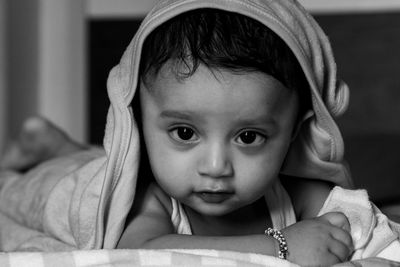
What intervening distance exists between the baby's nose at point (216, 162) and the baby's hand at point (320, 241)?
0.12 m

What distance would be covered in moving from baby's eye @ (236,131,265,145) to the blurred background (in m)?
1.58

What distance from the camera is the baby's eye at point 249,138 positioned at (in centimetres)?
106

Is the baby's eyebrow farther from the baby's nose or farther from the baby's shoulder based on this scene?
the baby's shoulder

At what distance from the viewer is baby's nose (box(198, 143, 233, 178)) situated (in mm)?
1021

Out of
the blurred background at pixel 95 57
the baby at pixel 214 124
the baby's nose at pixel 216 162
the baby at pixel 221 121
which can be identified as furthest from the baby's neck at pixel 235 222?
the blurred background at pixel 95 57

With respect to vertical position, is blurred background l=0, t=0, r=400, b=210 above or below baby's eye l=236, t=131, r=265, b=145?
below

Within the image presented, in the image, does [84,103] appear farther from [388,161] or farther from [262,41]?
[262,41]

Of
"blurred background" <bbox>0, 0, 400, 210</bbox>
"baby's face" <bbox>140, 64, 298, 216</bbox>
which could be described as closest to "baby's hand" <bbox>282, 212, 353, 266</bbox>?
"baby's face" <bbox>140, 64, 298, 216</bbox>

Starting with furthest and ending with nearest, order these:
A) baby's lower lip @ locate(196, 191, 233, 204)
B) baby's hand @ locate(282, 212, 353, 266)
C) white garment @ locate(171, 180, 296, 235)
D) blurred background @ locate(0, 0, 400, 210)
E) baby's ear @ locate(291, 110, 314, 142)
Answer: blurred background @ locate(0, 0, 400, 210) → white garment @ locate(171, 180, 296, 235) → baby's ear @ locate(291, 110, 314, 142) → baby's lower lip @ locate(196, 191, 233, 204) → baby's hand @ locate(282, 212, 353, 266)

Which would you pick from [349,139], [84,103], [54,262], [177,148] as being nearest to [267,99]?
[177,148]

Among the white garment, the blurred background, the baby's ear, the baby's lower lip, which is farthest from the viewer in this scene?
the blurred background

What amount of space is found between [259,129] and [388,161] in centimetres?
140

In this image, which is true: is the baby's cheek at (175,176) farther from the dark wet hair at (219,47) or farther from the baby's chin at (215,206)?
the dark wet hair at (219,47)

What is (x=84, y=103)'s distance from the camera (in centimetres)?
307
